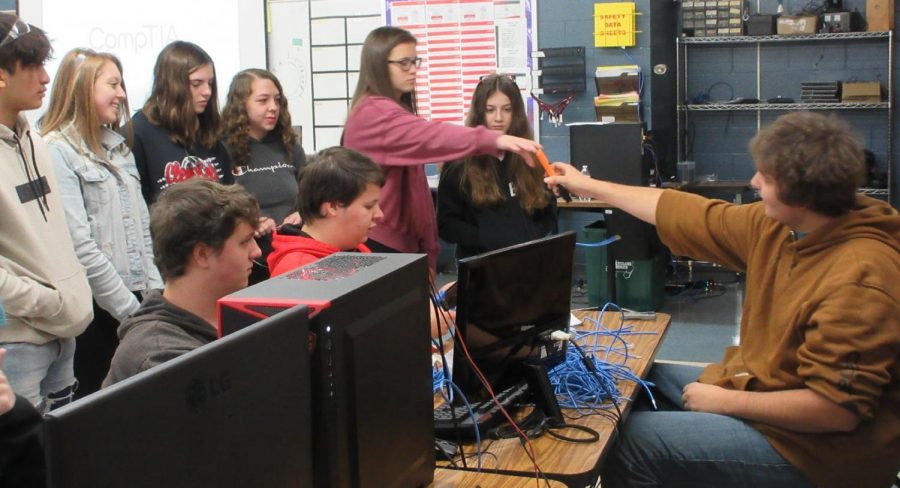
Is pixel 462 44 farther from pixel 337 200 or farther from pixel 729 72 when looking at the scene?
pixel 337 200

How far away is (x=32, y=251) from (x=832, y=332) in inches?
70.5

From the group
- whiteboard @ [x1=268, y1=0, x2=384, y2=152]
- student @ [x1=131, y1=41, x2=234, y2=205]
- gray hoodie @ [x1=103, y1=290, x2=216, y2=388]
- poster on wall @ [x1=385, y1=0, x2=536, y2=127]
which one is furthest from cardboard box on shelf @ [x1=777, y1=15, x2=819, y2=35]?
gray hoodie @ [x1=103, y1=290, x2=216, y2=388]

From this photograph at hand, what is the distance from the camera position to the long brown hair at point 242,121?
3.29 m

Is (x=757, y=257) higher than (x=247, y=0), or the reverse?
(x=247, y=0)

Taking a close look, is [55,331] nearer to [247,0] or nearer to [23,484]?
[23,484]

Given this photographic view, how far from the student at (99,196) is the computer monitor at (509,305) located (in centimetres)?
123

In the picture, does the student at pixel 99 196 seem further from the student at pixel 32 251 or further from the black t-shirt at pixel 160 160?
the student at pixel 32 251

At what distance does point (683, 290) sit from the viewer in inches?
248

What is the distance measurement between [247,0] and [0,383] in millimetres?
5772

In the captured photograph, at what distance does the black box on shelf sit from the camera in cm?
639

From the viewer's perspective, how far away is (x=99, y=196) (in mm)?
2775

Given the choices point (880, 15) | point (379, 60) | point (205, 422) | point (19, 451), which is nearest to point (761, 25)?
point (880, 15)

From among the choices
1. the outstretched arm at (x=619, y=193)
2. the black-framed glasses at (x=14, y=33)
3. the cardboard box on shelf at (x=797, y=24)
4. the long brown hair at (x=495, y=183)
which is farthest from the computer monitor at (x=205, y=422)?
the cardboard box on shelf at (x=797, y=24)

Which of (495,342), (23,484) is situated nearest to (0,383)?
(23,484)
